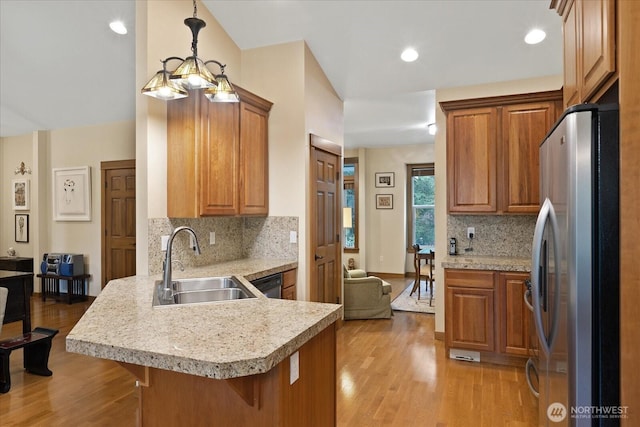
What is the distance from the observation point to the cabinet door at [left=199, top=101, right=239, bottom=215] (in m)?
3.14

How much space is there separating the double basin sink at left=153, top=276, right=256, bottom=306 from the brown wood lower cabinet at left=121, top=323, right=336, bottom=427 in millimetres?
597

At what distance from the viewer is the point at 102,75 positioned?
5.05 m

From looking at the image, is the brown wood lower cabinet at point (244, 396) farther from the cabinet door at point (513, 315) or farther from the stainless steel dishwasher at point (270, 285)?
the cabinet door at point (513, 315)

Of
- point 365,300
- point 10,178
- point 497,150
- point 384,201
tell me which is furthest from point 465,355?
point 10,178

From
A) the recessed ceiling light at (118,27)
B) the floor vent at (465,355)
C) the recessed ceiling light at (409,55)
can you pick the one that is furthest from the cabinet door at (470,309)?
the recessed ceiling light at (118,27)

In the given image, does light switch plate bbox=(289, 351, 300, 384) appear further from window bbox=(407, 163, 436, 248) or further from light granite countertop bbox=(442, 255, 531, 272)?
window bbox=(407, 163, 436, 248)

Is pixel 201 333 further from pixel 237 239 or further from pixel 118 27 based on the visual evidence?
pixel 118 27

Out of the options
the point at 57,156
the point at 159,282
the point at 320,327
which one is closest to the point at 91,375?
the point at 159,282

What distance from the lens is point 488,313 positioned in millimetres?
3516

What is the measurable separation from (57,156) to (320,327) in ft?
22.4

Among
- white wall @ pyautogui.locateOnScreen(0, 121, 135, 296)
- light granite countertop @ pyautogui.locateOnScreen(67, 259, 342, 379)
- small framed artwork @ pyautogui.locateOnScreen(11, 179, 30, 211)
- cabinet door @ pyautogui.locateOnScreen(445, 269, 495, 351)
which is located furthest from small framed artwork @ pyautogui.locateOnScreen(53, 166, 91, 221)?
cabinet door @ pyautogui.locateOnScreen(445, 269, 495, 351)

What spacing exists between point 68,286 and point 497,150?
252 inches

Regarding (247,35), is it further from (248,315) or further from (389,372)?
(389,372)

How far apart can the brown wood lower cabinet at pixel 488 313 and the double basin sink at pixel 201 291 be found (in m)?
2.03
